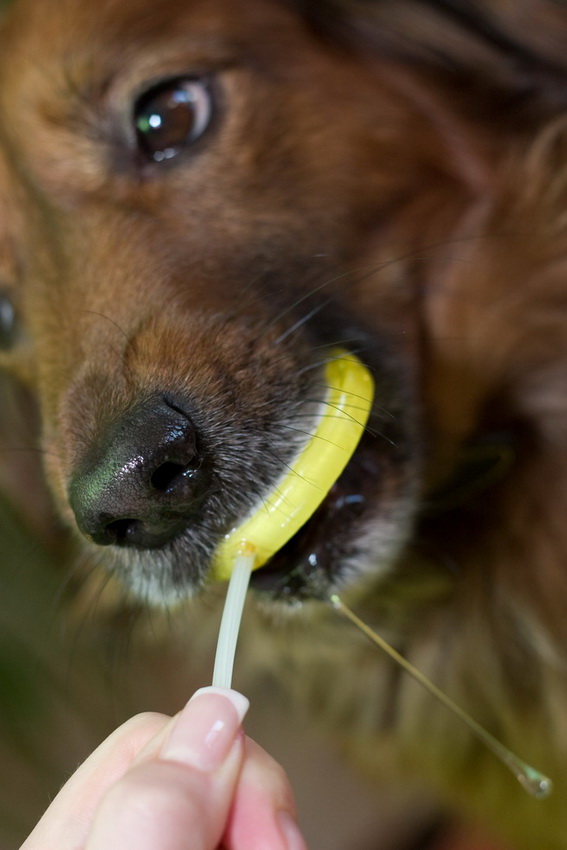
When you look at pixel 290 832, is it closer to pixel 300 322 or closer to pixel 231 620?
pixel 231 620

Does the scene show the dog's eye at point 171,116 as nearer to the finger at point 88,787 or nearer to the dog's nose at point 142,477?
the dog's nose at point 142,477

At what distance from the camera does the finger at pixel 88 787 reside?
1.85 feet

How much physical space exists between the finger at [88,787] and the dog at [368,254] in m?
0.43

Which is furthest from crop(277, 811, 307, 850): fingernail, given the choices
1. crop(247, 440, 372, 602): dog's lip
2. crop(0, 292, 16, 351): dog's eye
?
crop(0, 292, 16, 351): dog's eye

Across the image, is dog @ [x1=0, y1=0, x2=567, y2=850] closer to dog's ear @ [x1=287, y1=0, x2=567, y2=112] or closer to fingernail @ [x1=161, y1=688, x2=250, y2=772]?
dog's ear @ [x1=287, y1=0, x2=567, y2=112]

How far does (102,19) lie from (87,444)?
0.73 metres

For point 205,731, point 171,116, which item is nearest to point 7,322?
point 171,116

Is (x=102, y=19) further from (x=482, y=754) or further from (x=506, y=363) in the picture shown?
(x=482, y=754)

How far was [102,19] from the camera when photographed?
3.96 feet

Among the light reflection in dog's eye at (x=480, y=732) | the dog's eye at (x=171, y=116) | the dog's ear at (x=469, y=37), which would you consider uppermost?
the dog's ear at (x=469, y=37)

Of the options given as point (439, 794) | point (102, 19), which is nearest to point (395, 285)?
point (102, 19)

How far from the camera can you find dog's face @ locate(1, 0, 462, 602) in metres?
0.97

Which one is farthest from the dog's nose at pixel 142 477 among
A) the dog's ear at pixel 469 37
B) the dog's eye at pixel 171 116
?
the dog's ear at pixel 469 37

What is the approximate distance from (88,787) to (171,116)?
1049 millimetres
